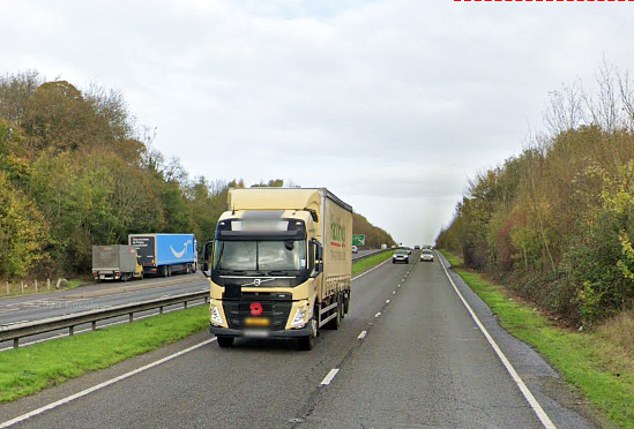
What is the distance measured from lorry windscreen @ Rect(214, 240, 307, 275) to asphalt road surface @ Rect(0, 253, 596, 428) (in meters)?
1.74

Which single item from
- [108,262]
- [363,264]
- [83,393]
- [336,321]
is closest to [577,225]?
[336,321]

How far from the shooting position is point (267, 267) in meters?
14.6

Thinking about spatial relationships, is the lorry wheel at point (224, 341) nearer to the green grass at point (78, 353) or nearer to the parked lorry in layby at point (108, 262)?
the green grass at point (78, 353)

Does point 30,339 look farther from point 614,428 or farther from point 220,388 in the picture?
point 614,428

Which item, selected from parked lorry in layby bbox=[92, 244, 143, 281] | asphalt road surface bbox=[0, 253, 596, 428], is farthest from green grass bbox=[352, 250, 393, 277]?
asphalt road surface bbox=[0, 253, 596, 428]

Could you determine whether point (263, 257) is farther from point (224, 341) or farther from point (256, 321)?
point (224, 341)

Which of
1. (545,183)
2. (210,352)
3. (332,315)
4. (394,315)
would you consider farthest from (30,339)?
(545,183)

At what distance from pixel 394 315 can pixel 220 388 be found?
47.4 feet

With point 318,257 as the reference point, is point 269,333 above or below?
below

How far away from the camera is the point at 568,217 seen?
86.1 ft

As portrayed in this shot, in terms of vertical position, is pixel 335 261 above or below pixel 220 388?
above

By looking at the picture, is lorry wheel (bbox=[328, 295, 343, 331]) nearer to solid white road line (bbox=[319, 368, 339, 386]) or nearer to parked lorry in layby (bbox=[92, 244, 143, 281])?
solid white road line (bbox=[319, 368, 339, 386])

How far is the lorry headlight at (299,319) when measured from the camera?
46.6 ft

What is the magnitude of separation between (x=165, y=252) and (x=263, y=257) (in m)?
41.8
